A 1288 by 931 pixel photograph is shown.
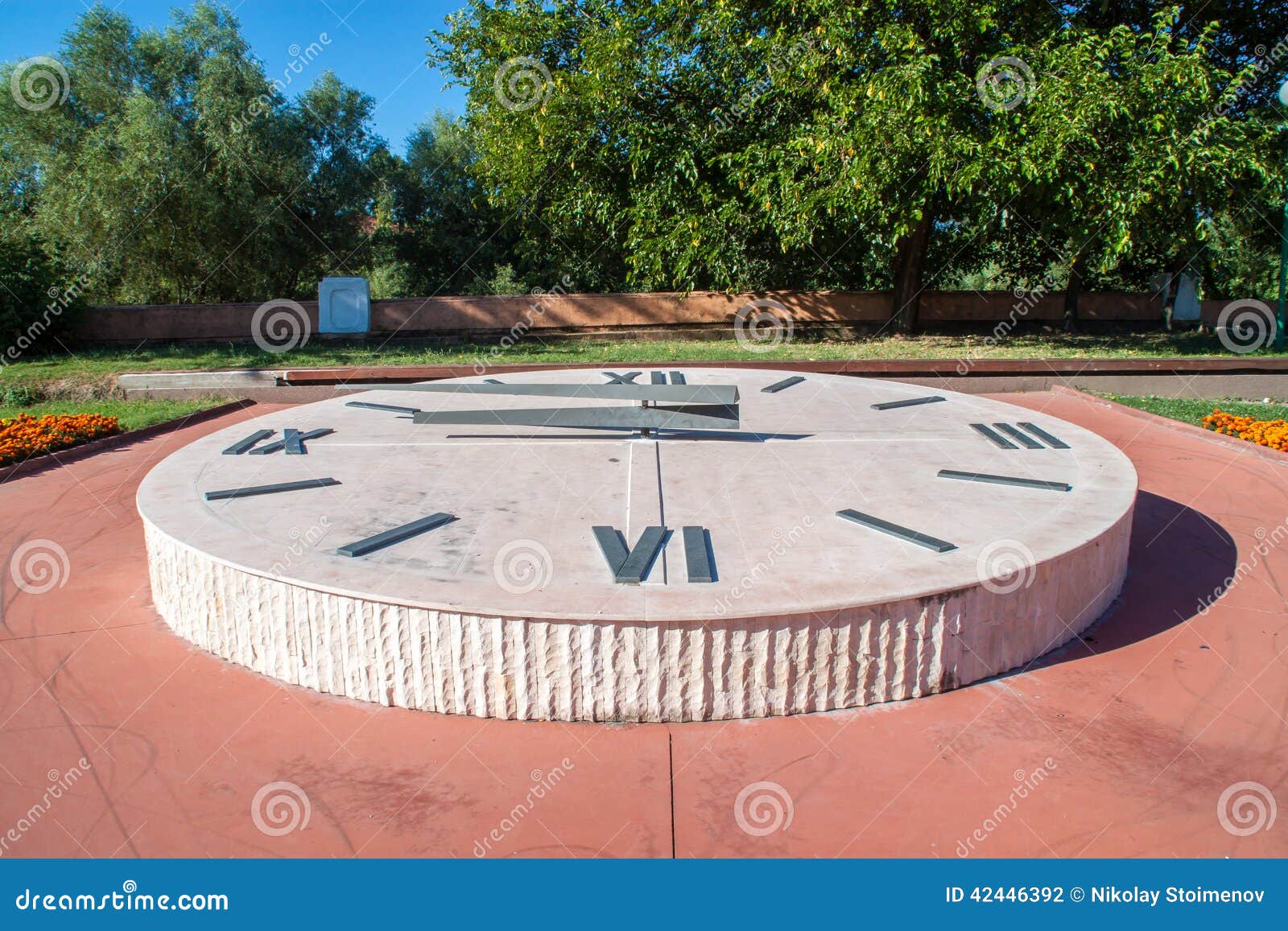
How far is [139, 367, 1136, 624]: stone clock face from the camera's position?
337 centimetres

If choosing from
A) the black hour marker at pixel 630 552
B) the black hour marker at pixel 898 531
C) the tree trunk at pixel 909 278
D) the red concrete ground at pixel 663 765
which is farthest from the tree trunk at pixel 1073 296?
the black hour marker at pixel 630 552

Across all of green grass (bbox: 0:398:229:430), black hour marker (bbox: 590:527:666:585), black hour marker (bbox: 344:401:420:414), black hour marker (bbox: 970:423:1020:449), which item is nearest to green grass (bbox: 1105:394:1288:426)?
black hour marker (bbox: 970:423:1020:449)

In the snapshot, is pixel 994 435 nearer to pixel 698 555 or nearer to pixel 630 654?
pixel 698 555

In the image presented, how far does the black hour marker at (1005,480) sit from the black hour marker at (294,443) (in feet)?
12.9

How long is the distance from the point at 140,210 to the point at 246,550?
713 inches

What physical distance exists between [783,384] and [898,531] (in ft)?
13.4

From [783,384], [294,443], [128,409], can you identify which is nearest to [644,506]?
[294,443]

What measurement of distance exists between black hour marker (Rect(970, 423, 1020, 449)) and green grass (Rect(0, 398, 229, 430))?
813cm

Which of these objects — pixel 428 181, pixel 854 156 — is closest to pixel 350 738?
pixel 854 156

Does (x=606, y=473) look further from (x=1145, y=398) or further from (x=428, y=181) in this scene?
(x=428, y=181)

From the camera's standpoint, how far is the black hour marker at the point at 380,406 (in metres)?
6.94

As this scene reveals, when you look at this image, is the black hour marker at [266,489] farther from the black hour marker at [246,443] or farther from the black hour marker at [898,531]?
the black hour marker at [898,531]

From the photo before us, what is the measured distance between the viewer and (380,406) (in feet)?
23.3

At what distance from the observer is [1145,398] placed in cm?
1051
